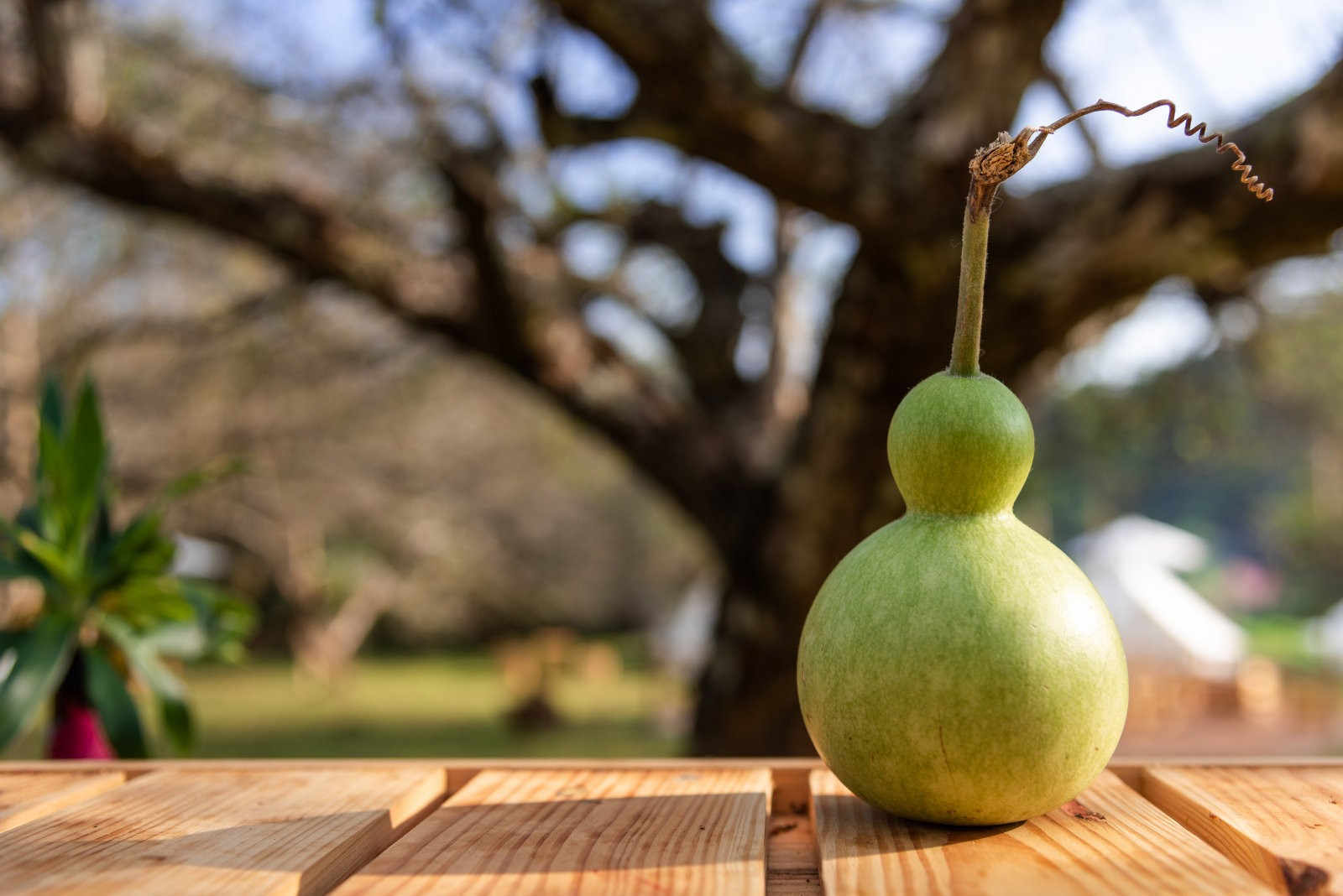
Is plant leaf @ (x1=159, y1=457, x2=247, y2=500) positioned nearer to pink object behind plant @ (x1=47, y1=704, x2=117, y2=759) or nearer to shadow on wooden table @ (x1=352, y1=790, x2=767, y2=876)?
pink object behind plant @ (x1=47, y1=704, x2=117, y2=759)

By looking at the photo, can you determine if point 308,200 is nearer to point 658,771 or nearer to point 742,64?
point 742,64

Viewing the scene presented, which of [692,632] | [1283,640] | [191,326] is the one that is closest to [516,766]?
[191,326]

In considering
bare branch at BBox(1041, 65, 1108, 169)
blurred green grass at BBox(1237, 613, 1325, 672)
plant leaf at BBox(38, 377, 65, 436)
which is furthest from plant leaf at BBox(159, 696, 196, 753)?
blurred green grass at BBox(1237, 613, 1325, 672)

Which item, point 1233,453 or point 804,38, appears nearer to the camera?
point 804,38

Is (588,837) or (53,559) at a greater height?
(53,559)

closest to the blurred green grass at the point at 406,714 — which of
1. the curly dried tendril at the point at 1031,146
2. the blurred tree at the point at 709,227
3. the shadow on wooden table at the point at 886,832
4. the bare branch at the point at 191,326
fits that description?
the bare branch at the point at 191,326

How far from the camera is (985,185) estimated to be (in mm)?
874

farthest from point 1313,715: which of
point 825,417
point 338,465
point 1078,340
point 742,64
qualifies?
point 338,465

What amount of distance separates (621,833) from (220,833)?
0.34 m

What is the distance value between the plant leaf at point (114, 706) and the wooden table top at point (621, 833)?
2.18ft

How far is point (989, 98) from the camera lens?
290 cm

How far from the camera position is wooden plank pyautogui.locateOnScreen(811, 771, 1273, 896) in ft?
2.49

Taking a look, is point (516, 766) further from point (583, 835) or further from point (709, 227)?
point (709, 227)

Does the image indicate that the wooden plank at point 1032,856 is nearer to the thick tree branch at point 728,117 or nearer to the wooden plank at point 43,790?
the wooden plank at point 43,790
